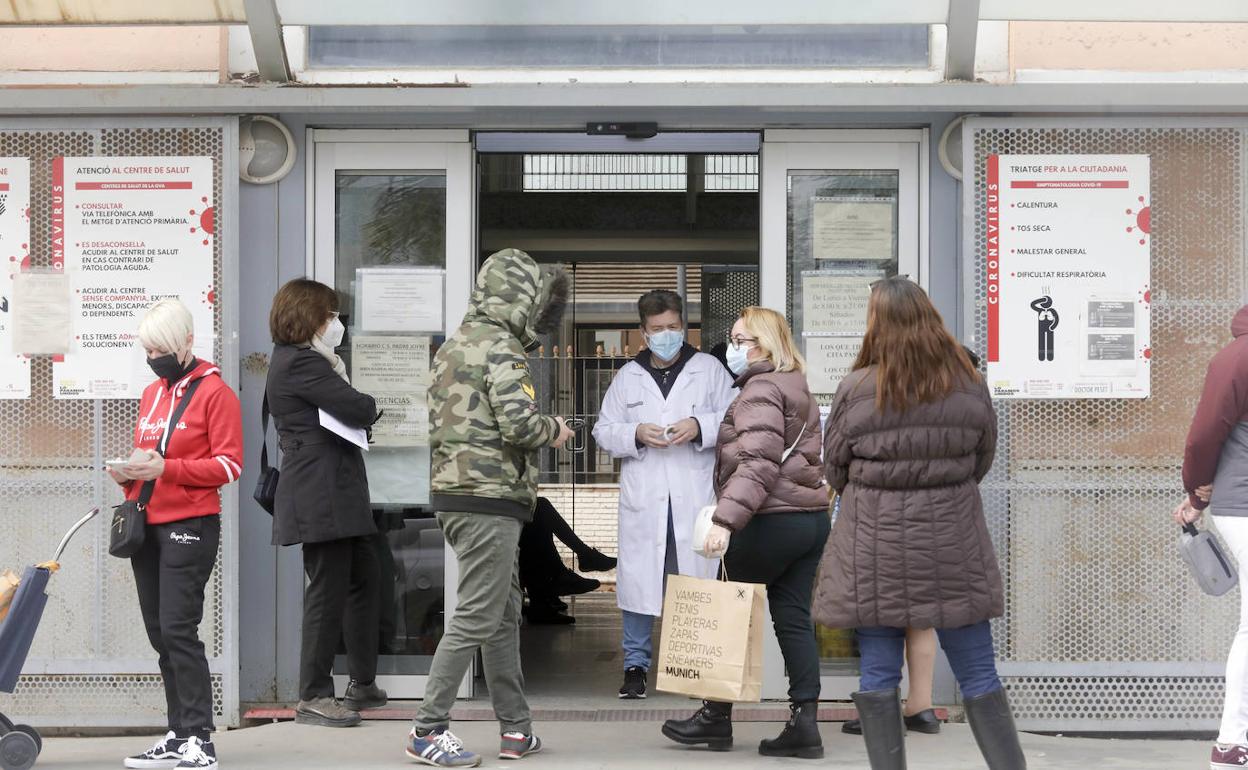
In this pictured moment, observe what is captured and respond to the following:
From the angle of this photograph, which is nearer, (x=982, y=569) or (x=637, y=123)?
(x=982, y=569)

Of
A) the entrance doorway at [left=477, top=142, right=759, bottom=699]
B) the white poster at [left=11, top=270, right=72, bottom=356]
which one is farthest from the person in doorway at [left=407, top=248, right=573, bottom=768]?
the entrance doorway at [left=477, top=142, right=759, bottom=699]

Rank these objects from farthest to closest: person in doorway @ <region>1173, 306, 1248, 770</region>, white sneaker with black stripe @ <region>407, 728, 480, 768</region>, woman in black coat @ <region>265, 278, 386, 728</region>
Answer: woman in black coat @ <region>265, 278, 386, 728</region>
white sneaker with black stripe @ <region>407, 728, 480, 768</region>
person in doorway @ <region>1173, 306, 1248, 770</region>

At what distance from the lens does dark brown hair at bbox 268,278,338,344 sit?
A: 19.1ft

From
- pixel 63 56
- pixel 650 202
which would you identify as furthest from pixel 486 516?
pixel 650 202

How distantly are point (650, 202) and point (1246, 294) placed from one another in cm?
485

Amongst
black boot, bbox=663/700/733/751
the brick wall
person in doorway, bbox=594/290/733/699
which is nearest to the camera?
black boot, bbox=663/700/733/751

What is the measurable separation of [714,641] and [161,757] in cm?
200

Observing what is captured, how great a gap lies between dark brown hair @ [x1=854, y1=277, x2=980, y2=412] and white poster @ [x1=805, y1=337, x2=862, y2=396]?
6.01ft

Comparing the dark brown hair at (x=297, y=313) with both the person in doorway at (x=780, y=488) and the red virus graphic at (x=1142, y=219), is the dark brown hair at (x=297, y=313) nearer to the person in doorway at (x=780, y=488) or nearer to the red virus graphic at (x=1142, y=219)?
the person in doorway at (x=780, y=488)

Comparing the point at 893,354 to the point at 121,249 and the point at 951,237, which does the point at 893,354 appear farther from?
the point at 121,249

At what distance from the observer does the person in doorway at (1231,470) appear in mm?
4926

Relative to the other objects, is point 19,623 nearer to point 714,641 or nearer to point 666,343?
point 714,641

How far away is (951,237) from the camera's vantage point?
248 inches

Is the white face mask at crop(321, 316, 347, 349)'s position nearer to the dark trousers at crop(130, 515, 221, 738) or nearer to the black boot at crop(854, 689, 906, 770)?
the dark trousers at crop(130, 515, 221, 738)
